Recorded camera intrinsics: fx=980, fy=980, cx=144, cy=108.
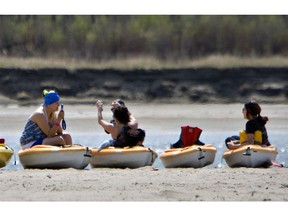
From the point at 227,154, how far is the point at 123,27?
682 inches

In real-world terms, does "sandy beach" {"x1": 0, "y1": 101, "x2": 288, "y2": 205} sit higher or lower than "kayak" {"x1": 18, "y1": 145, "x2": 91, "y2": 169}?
lower

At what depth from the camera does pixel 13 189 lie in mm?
9727

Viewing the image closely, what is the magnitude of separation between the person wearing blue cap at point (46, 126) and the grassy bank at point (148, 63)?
16.3 meters

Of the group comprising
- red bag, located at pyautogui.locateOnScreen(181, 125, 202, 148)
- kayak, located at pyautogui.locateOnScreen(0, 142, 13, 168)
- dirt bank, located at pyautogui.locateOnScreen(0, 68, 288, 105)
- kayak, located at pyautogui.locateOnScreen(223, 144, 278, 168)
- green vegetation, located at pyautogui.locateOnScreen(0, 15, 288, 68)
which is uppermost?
green vegetation, located at pyautogui.locateOnScreen(0, 15, 288, 68)

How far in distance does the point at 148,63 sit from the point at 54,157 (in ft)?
56.6

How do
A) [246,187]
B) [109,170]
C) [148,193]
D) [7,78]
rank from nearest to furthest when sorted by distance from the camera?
[148,193], [246,187], [109,170], [7,78]

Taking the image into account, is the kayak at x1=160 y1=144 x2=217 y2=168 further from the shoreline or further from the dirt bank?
the dirt bank

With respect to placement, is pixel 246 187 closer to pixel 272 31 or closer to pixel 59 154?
pixel 59 154

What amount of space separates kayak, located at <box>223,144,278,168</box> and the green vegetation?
16.0 metres

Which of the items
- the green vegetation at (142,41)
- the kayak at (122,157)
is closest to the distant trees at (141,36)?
the green vegetation at (142,41)

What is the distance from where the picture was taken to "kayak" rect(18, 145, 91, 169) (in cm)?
1171

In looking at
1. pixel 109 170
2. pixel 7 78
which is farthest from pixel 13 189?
pixel 7 78

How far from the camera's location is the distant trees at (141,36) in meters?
28.3

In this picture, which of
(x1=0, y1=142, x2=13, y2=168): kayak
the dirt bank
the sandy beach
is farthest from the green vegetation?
the sandy beach
